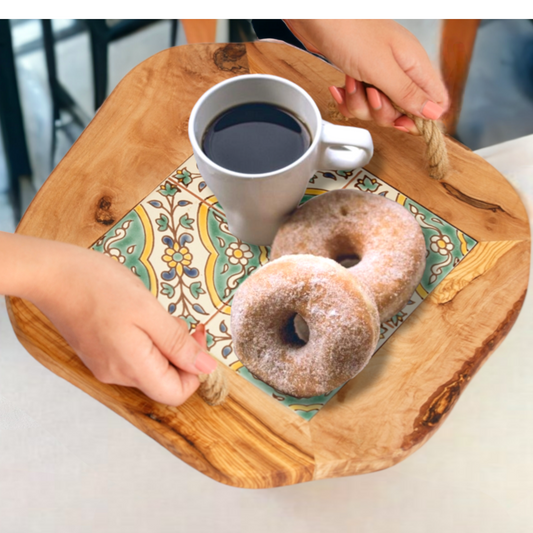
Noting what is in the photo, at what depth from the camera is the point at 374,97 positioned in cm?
91

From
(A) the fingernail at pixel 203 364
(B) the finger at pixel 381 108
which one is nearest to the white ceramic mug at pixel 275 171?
(B) the finger at pixel 381 108

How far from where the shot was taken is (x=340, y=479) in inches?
38.7

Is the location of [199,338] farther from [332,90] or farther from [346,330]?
[332,90]

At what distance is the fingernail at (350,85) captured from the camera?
93 centimetres

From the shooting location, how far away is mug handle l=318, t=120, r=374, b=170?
0.80m

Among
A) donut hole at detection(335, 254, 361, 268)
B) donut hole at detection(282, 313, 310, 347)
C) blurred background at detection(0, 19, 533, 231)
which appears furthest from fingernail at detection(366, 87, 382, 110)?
blurred background at detection(0, 19, 533, 231)

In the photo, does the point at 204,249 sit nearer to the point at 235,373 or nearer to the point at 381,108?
the point at 235,373

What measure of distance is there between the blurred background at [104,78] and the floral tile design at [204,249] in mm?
640

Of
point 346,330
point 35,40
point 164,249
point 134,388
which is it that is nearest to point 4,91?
point 35,40

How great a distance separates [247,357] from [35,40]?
1.46 metres

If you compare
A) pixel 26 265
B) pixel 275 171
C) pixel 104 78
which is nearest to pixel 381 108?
pixel 275 171

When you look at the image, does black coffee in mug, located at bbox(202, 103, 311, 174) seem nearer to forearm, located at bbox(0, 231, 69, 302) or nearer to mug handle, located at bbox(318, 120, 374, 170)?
mug handle, located at bbox(318, 120, 374, 170)

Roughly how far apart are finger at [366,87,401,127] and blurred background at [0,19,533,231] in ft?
1.86

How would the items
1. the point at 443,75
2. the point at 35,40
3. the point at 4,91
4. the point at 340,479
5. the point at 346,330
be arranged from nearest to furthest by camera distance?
the point at 346,330, the point at 340,479, the point at 443,75, the point at 4,91, the point at 35,40
